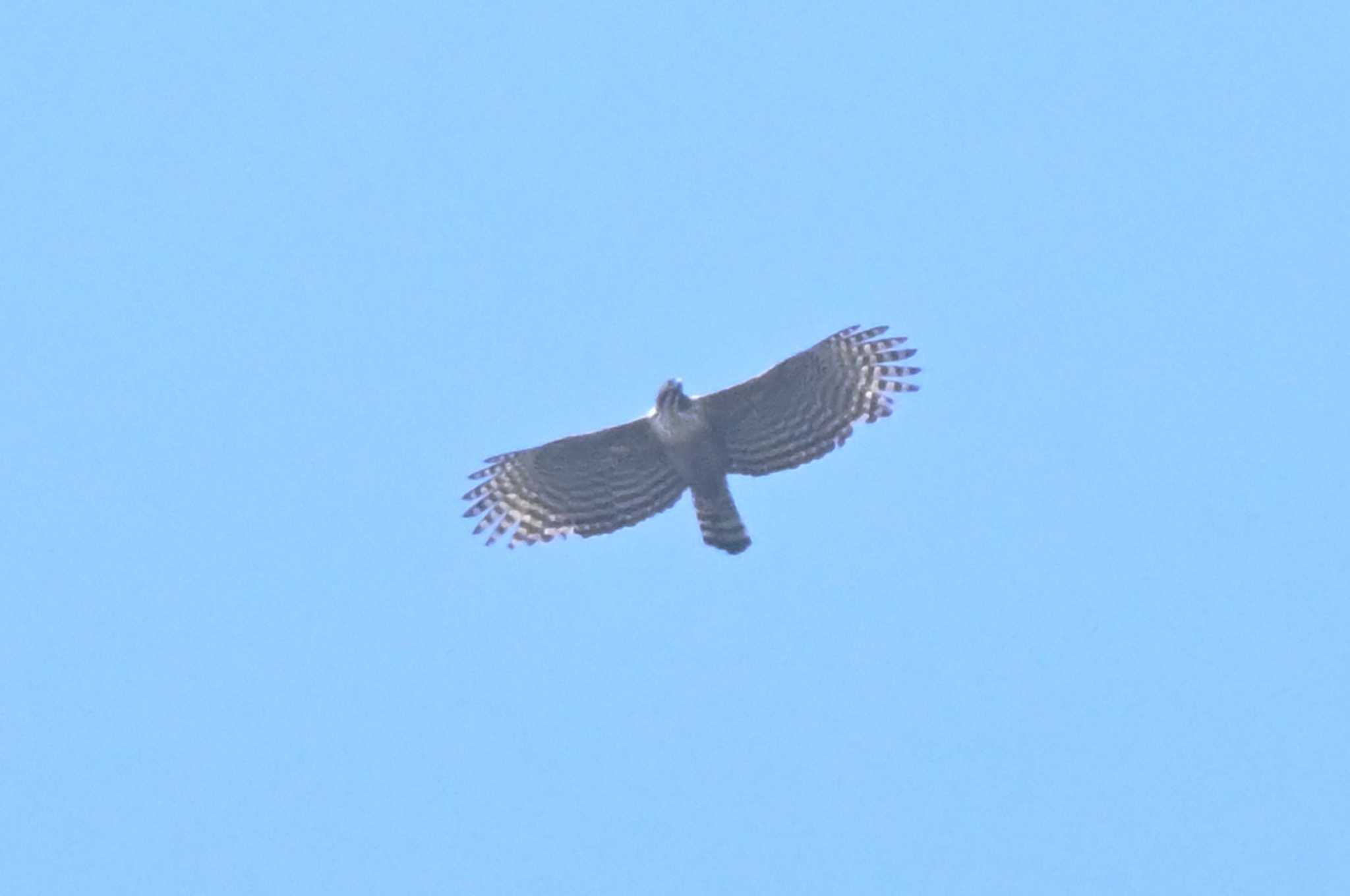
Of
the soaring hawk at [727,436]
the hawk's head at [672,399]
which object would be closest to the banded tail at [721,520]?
the soaring hawk at [727,436]

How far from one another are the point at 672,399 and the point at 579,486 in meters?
1.23

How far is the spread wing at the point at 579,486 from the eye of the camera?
19.4m

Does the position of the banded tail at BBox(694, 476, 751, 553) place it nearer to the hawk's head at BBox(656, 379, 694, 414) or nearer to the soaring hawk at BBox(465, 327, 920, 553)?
the soaring hawk at BBox(465, 327, 920, 553)

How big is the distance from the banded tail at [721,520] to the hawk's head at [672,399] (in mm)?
702

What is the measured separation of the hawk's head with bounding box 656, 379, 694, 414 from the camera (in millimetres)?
18953

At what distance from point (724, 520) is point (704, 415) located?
0.84m

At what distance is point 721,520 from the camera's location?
19.3m

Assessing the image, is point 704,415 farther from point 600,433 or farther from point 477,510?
point 477,510

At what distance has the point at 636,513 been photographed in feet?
64.2

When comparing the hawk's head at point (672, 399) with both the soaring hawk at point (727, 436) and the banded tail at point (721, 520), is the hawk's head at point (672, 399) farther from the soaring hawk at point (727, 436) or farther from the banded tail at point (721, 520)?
the banded tail at point (721, 520)

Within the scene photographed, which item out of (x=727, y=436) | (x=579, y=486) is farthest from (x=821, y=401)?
(x=579, y=486)

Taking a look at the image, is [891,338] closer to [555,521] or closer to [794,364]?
[794,364]

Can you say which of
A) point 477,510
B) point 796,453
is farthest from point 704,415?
point 477,510

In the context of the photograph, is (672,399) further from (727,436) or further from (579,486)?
(579,486)
